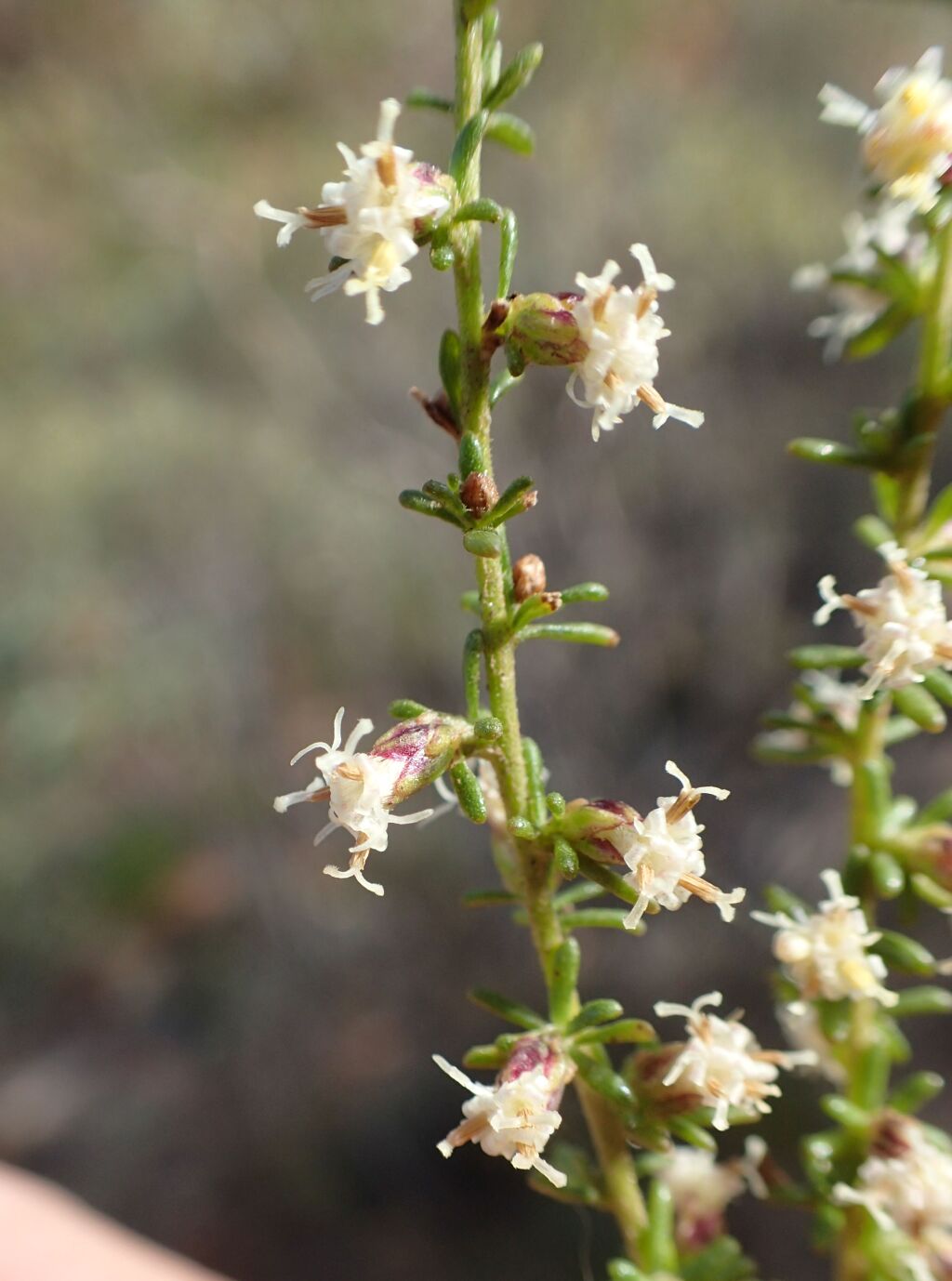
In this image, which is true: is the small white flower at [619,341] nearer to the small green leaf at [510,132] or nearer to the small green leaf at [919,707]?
the small green leaf at [510,132]

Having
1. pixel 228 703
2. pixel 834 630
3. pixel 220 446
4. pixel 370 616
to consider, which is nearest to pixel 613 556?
pixel 834 630

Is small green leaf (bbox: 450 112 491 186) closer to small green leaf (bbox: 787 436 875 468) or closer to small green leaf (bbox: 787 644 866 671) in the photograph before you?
small green leaf (bbox: 787 436 875 468)

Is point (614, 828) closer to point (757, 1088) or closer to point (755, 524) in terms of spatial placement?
point (757, 1088)

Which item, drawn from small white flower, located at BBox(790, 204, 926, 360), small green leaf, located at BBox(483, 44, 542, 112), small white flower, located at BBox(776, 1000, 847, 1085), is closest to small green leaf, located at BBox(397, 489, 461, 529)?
small green leaf, located at BBox(483, 44, 542, 112)

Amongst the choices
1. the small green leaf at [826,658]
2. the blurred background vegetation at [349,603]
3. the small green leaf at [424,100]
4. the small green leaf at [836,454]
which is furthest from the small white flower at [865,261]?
the blurred background vegetation at [349,603]

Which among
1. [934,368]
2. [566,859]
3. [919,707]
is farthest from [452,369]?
[919,707]

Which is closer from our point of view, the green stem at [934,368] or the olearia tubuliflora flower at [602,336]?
the olearia tubuliflora flower at [602,336]

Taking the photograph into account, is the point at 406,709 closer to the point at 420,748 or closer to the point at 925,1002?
the point at 420,748
